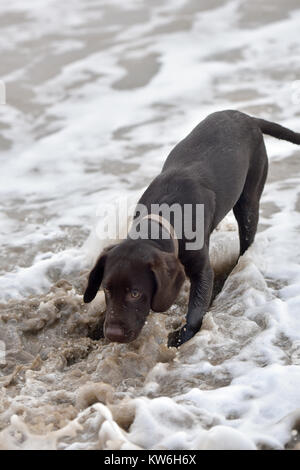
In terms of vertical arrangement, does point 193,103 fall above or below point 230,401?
below

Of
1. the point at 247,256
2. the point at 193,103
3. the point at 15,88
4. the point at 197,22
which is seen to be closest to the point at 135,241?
the point at 247,256

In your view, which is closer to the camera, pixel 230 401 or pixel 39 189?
pixel 230 401

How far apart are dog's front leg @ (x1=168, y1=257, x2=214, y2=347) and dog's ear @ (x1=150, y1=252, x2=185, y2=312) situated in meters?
0.44

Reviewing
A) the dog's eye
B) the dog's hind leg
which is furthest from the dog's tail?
the dog's eye

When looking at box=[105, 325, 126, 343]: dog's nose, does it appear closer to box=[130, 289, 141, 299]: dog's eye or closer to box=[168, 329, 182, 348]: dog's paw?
box=[130, 289, 141, 299]: dog's eye

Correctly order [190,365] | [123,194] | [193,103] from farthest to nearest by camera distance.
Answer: [193,103], [123,194], [190,365]

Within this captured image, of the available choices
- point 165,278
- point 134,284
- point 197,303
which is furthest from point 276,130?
point 134,284

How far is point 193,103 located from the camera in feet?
29.8

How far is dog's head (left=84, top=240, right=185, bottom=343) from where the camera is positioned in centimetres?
384

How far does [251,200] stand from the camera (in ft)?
17.5

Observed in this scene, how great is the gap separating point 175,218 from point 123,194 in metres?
2.66

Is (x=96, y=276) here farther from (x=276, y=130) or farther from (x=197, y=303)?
(x=276, y=130)

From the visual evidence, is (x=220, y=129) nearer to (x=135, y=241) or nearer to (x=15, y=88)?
(x=135, y=241)

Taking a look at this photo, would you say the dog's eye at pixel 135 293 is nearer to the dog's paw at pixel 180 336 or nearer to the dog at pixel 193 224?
the dog at pixel 193 224
